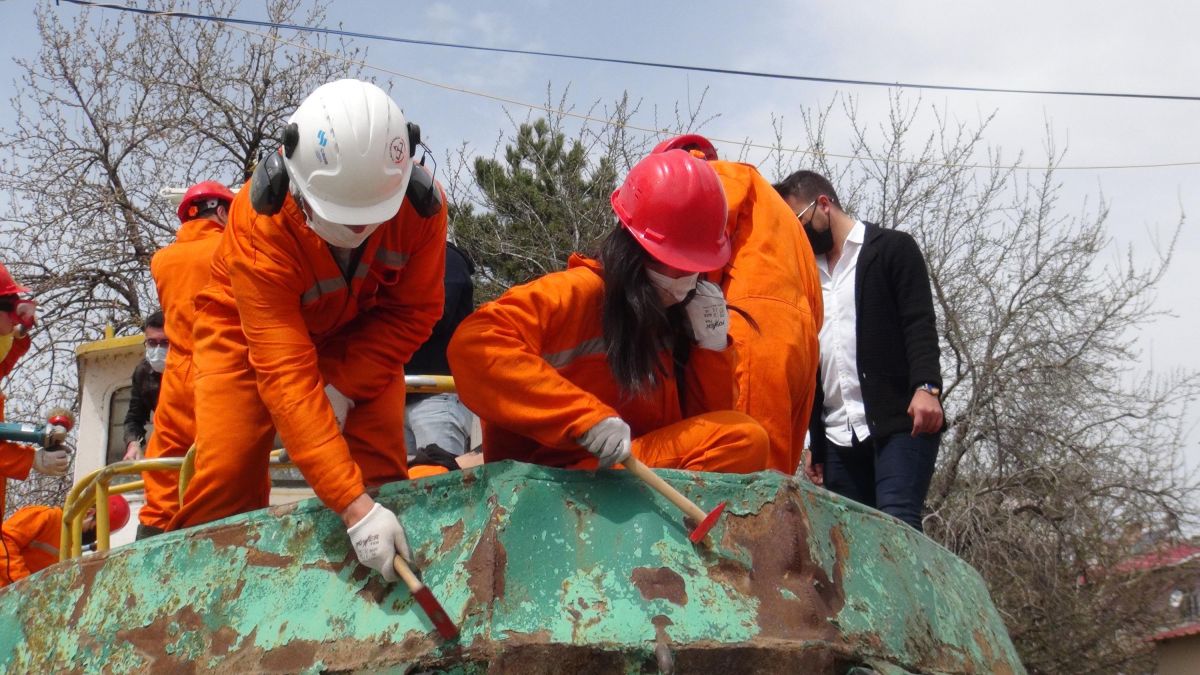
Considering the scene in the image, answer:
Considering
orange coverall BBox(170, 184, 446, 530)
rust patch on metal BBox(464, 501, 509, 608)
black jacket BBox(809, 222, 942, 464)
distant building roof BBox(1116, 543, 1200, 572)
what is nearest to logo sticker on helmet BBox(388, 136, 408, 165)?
orange coverall BBox(170, 184, 446, 530)

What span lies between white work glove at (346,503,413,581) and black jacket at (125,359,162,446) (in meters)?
4.49

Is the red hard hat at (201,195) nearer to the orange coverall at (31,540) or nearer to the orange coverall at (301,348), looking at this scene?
the orange coverall at (301,348)

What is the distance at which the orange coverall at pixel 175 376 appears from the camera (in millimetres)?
5125

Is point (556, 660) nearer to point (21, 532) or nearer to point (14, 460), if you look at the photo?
point (14, 460)

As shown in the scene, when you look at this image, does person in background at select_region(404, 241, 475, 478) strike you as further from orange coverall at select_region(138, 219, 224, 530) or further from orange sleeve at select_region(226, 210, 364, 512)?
orange sleeve at select_region(226, 210, 364, 512)

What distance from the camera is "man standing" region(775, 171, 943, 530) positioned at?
484cm

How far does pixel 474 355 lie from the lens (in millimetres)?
3131

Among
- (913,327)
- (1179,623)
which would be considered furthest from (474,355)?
(1179,623)

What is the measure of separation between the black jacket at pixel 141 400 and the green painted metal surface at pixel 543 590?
4.01 meters

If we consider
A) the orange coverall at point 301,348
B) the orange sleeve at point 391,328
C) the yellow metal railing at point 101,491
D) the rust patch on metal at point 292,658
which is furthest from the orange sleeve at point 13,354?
the rust patch on metal at point 292,658

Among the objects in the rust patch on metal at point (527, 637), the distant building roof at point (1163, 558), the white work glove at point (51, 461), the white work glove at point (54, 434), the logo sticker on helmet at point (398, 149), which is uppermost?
the logo sticker on helmet at point (398, 149)

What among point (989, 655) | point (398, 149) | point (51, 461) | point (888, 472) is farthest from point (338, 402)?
point (51, 461)

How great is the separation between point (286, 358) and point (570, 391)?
73cm

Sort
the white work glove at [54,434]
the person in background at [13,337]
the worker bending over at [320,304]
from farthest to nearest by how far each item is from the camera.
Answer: the person in background at [13,337], the white work glove at [54,434], the worker bending over at [320,304]
